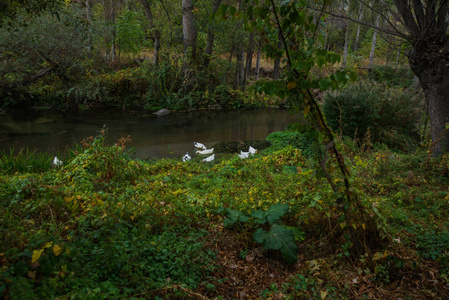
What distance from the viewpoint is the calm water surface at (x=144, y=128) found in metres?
9.24

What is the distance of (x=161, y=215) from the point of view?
11.2 feet

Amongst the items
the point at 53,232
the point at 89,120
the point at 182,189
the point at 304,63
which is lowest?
the point at 89,120

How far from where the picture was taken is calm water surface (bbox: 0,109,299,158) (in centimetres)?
924

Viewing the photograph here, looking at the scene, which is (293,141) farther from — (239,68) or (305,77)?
(239,68)

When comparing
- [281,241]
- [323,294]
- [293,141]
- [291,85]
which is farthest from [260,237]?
[293,141]

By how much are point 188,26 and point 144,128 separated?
→ 686 centimetres

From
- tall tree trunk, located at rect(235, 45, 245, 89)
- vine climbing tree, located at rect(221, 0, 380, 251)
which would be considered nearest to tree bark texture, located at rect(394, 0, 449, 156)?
vine climbing tree, located at rect(221, 0, 380, 251)

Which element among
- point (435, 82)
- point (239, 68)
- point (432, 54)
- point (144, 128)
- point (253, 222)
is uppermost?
point (432, 54)

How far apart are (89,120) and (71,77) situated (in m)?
3.30

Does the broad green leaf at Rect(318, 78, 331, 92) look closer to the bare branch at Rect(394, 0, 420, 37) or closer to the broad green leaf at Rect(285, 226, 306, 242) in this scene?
the broad green leaf at Rect(285, 226, 306, 242)

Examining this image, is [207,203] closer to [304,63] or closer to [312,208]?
[312,208]

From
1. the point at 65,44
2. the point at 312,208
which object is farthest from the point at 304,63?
the point at 65,44

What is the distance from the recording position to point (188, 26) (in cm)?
1556

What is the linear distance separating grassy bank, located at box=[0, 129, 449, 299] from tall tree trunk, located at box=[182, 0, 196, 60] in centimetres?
1287
